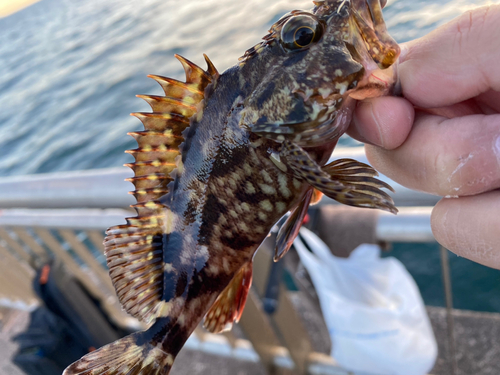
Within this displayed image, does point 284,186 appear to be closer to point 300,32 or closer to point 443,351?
point 300,32

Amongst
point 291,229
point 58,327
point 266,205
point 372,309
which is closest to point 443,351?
point 372,309

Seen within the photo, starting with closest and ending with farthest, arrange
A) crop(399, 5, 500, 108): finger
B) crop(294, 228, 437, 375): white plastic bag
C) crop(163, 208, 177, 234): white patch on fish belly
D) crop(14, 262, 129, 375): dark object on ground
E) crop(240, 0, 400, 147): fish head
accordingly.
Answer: crop(399, 5, 500, 108): finger → crop(240, 0, 400, 147): fish head → crop(163, 208, 177, 234): white patch on fish belly → crop(294, 228, 437, 375): white plastic bag → crop(14, 262, 129, 375): dark object on ground

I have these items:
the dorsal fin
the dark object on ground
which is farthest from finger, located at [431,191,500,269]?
the dark object on ground

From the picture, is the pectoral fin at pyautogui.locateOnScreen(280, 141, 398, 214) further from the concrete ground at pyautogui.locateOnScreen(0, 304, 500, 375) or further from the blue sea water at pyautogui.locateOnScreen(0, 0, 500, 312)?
the blue sea water at pyautogui.locateOnScreen(0, 0, 500, 312)

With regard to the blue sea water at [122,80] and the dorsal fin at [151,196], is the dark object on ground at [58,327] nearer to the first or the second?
the dorsal fin at [151,196]

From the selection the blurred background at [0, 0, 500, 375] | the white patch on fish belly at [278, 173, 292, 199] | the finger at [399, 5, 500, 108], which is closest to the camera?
the finger at [399, 5, 500, 108]

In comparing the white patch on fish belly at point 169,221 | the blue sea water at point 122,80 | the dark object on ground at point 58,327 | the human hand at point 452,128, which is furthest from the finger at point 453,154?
the dark object on ground at point 58,327

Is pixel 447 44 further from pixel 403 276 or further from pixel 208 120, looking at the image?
pixel 403 276
